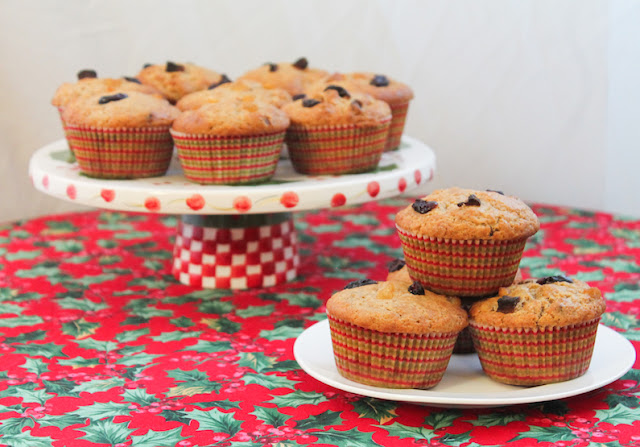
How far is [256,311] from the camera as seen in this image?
2.66 metres

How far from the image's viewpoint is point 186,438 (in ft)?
5.84

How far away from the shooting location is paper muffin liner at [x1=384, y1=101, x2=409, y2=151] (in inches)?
118

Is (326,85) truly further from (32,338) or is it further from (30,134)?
(30,134)

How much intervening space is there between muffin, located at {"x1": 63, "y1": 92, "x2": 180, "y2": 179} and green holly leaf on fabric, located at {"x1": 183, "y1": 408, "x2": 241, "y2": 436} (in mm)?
1001

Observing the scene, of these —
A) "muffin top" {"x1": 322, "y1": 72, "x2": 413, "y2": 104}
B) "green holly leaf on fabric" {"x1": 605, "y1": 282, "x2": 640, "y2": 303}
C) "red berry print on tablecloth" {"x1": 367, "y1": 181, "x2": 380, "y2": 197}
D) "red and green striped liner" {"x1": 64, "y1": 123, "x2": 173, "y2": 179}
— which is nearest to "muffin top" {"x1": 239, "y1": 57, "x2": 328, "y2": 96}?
"muffin top" {"x1": 322, "y1": 72, "x2": 413, "y2": 104}

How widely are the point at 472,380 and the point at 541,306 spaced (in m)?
0.24

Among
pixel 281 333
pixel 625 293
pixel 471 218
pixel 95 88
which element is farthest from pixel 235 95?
pixel 625 293

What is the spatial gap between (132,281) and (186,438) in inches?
50.7

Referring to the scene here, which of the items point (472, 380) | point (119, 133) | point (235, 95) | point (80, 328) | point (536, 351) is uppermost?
point (235, 95)

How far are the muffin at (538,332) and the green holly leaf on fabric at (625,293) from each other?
872mm

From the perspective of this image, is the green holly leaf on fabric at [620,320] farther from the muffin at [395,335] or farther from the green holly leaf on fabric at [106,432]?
the green holly leaf on fabric at [106,432]

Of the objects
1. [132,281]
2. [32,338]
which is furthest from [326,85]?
[32,338]

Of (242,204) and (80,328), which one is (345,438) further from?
(80,328)

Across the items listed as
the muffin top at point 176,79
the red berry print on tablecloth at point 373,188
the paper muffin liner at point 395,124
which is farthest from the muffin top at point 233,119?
the paper muffin liner at point 395,124
